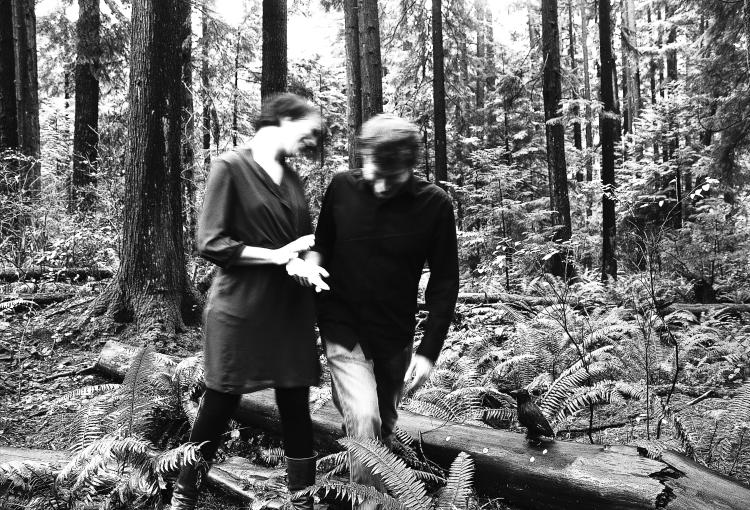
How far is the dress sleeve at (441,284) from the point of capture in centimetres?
274

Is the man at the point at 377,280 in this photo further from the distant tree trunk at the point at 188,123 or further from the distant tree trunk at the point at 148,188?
the distant tree trunk at the point at 188,123

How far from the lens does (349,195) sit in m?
2.73

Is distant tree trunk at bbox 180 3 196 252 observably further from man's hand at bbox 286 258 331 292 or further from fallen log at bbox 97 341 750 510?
man's hand at bbox 286 258 331 292

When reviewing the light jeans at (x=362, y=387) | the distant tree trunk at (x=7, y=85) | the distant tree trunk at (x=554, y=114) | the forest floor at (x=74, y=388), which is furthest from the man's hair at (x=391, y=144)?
the distant tree trunk at (x=7, y=85)

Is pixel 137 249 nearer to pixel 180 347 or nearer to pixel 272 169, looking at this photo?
pixel 180 347

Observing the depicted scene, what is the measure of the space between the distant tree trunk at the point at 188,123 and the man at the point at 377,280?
23.2ft

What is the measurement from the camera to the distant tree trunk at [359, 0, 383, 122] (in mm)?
10305

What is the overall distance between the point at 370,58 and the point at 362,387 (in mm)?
8944

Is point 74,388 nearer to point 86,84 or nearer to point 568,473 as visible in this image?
point 568,473

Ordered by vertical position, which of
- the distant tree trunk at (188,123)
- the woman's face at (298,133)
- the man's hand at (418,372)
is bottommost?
the man's hand at (418,372)

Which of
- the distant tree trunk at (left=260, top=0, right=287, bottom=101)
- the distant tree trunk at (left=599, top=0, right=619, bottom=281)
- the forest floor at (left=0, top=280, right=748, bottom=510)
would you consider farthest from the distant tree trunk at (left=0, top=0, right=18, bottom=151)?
the distant tree trunk at (left=599, top=0, right=619, bottom=281)

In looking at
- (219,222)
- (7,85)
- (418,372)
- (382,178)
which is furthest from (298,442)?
(7,85)

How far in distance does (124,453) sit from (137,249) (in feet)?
12.5

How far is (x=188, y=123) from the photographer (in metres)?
9.70
